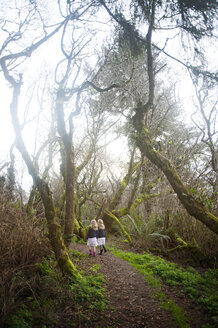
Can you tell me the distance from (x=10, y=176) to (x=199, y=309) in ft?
35.1

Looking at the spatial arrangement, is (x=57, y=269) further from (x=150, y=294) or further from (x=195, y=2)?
(x=195, y=2)

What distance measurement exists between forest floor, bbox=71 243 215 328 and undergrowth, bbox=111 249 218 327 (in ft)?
0.39

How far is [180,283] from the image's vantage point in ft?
16.6

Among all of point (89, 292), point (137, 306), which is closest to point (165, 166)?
point (137, 306)

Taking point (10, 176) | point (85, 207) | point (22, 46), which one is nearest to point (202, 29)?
point (22, 46)

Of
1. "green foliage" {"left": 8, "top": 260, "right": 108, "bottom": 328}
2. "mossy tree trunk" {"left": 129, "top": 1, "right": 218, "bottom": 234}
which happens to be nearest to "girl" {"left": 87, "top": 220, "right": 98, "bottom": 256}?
"green foliage" {"left": 8, "top": 260, "right": 108, "bottom": 328}

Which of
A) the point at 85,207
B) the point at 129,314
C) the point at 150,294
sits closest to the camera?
the point at 129,314

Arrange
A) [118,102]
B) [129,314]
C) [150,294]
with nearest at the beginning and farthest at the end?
[129,314], [150,294], [118,102]

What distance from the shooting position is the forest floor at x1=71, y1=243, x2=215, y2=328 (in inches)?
136

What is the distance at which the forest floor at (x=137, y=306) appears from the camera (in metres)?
3.46

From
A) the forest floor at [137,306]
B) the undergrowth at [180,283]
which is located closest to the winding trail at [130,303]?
the forest floor at [137,306]

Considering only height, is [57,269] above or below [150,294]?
above

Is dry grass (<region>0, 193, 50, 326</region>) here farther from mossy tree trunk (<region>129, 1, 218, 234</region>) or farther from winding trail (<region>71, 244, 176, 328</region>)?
mossy tree trunk (<region>129, 1, 218, 234</region>)

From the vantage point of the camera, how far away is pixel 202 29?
5078 mm
